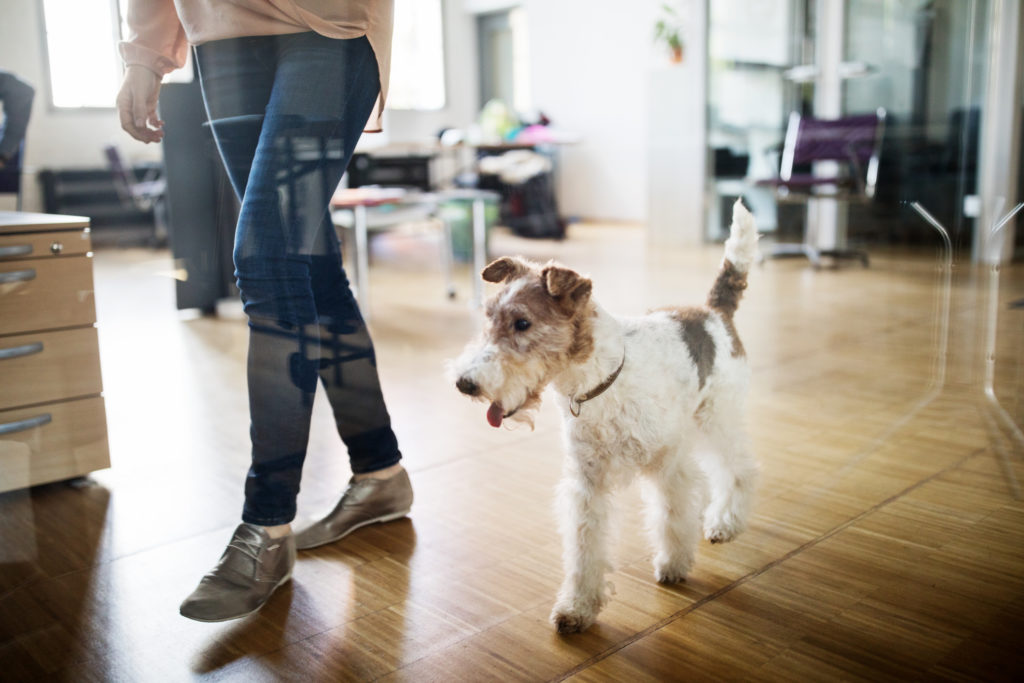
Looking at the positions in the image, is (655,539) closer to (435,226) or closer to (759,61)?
(435,226)

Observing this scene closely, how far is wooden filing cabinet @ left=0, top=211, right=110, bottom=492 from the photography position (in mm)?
1395

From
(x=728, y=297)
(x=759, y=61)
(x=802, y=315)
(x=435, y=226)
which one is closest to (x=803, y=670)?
(x=728, y=297)

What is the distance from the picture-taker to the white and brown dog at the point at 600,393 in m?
1.13

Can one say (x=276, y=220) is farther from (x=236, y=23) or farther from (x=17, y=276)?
(x=17, y=276)

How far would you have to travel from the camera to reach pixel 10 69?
1.21 metres

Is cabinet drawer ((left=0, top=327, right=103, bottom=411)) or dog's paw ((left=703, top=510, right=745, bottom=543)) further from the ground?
cabinet drawer ((left=0, top=327, right=103, bottom=411))

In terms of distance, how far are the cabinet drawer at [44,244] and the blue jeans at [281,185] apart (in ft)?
1.26

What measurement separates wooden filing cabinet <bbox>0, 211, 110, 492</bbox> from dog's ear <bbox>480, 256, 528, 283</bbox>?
30.9 inches

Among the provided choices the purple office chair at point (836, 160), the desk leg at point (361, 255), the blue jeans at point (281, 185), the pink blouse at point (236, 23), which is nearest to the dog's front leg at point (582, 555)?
the blue jeans at point (281, 185)

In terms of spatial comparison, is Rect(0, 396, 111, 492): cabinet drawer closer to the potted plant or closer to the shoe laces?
the shoe laces

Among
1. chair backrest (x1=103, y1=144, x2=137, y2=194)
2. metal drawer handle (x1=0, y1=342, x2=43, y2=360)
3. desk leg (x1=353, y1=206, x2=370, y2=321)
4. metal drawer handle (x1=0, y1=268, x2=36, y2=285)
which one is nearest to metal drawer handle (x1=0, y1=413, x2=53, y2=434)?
metal drawer handle (x1=0, y1=342, x2=43, y2=360)

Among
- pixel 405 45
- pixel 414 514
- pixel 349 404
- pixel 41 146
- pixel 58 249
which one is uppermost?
pixel 405 45

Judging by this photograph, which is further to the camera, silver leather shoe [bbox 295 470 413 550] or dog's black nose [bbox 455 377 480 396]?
Answer: silver leather shoe [bbox 295 470 413 550]

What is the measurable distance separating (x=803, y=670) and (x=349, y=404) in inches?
33.1
